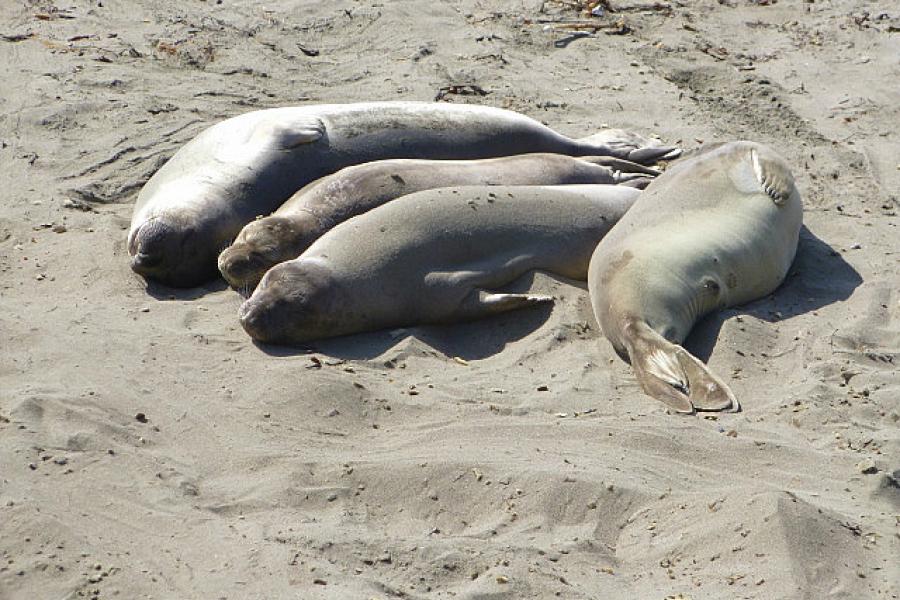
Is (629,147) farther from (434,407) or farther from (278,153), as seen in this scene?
(434,407)

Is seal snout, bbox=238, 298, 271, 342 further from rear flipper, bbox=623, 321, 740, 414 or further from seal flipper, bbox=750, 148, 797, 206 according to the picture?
seal flipper, bbox=750, 148, 797, 206

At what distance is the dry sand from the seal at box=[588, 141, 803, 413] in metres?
0.12

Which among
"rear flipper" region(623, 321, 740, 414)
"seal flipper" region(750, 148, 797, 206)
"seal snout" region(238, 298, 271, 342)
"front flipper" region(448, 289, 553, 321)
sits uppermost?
"seal flipper" region(750, 148, 797, 206)

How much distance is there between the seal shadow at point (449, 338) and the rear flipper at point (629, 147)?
1.78 metres

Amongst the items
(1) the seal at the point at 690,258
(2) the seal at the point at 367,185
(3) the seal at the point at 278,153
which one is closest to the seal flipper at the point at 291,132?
(3) the seal at the point at 278,153

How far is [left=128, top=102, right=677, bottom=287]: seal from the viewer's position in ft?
20.5

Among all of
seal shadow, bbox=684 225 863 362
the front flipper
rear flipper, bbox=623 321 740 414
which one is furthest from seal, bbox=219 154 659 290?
rear flipper, bbox=623 321 740 414

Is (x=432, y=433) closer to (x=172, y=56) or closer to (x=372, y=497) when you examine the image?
(x=372, y=497)

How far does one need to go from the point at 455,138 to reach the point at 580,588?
12.2 ft

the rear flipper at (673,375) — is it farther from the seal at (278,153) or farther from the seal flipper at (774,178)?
the seal at (278,153)

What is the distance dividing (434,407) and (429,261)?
117cm

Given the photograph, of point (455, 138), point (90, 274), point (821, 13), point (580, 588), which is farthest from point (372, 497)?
point (821, 13)

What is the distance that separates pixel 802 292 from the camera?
19.8ft

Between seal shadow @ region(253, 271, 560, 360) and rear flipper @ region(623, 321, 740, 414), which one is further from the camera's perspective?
seal shadow @ region(253, 271, 560, 360)
